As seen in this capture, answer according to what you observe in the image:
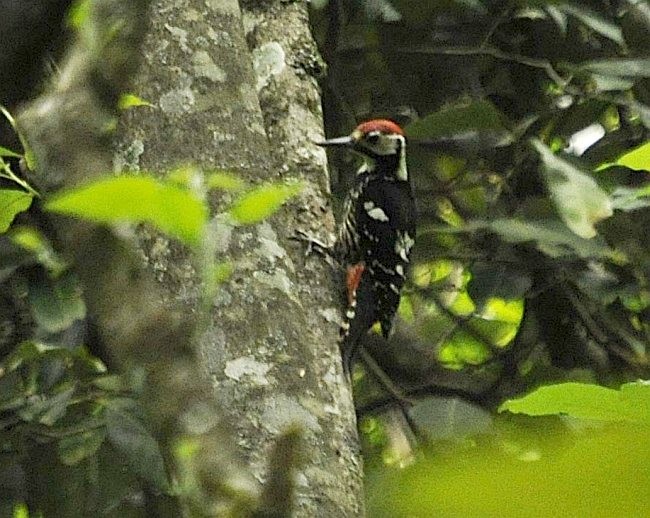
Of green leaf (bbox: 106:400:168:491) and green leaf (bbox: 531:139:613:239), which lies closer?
green leaf (bbox: 106:400:168:491)

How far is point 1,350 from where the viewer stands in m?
2.44

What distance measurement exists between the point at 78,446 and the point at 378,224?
1.07 meters

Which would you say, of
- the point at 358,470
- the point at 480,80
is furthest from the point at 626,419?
the point at 480,80

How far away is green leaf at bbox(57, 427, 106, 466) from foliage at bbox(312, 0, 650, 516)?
682mm

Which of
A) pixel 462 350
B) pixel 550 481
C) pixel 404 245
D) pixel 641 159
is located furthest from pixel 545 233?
pixel 550 481

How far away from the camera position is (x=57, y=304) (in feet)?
6.98

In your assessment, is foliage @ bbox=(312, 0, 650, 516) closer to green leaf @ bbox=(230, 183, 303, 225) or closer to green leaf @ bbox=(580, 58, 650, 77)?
green leaf @ bbox=(580, 58, 650, 77)

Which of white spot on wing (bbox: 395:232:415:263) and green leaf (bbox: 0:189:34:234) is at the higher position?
green leaf (bbox: 0:189:34:234)

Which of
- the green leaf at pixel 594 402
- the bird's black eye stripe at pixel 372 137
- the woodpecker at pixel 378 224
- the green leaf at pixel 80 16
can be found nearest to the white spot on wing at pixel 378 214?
the woodpecker at pixel 378 224

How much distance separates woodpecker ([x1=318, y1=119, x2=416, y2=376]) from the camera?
272cm

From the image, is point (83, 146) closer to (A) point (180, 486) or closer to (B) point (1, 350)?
(A) point (180, 486)

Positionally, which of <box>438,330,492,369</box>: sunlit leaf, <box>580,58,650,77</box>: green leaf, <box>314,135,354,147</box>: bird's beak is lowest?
<box>438,330,492,369</box>: sunlit leaf

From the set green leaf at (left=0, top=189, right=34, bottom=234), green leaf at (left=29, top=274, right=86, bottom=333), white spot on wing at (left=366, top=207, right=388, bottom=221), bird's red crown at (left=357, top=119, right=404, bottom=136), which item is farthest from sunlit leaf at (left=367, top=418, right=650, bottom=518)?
white spot on wing at (left=366, top=207, right=388, bottom=221)

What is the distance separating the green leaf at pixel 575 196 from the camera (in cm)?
224
